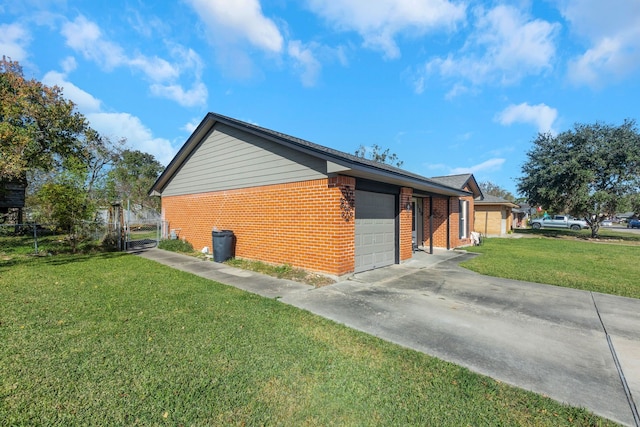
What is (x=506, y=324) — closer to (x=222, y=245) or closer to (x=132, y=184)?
(x=222, y=245)

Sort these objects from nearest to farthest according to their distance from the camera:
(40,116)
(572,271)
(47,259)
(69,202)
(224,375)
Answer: (224,375) < (572,271) < (47,259) < (69,202) < (40,116)

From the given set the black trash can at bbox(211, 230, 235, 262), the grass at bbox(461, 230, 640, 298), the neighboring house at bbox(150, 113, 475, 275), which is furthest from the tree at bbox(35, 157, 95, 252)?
the grass at bbox(461, 230, 640, 298)

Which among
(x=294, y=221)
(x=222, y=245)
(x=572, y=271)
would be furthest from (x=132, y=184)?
(x=572, y=271)

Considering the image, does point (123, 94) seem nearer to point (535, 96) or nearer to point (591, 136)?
point (535, 96)

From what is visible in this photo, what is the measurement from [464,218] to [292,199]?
39.0 ft

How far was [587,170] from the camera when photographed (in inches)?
765

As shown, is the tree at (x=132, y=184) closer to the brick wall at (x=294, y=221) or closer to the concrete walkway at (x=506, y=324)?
the brick wall at (x=294, y=221)

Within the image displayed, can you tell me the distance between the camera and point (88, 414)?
220 cm

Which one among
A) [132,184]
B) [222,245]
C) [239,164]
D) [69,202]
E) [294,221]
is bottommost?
[222,245]

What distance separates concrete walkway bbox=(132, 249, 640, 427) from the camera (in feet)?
9.04

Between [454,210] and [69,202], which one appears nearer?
[69,202]

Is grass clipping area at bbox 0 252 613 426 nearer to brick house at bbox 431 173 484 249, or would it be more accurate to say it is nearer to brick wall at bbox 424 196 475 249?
brick wall at bbox 424 196 475 249

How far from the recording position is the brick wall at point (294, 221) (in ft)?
22.4

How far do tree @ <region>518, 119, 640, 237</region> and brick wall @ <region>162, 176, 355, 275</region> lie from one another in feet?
71.4
